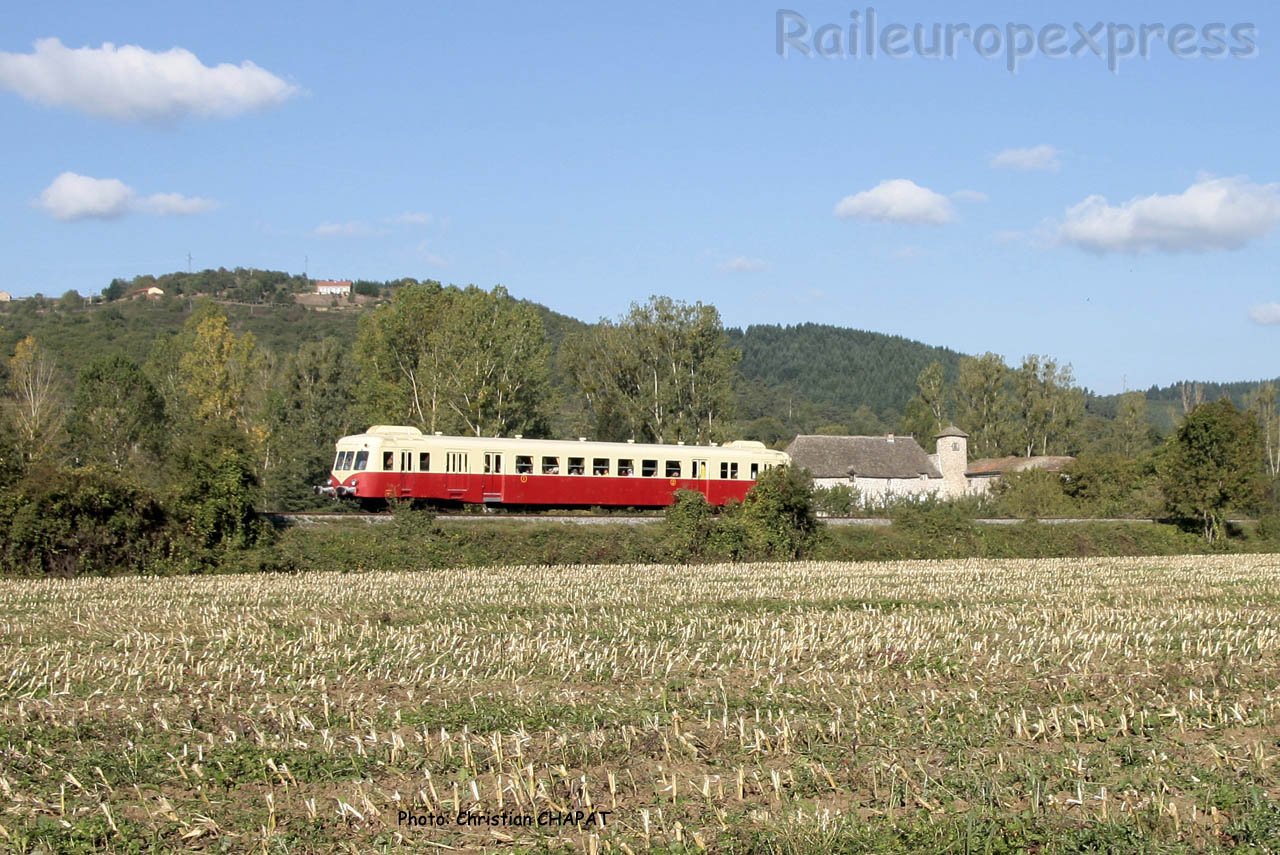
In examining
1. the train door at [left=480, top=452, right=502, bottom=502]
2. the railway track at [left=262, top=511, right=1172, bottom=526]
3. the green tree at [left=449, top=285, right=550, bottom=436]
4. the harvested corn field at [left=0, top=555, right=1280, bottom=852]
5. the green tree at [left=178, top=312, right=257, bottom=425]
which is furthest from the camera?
the green tree at [left=178, top=312, right=257, bottom=425]

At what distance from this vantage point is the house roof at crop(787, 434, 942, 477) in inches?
2549

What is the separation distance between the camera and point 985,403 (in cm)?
10238

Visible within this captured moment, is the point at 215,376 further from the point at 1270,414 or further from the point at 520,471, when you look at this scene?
the point at 1270,414

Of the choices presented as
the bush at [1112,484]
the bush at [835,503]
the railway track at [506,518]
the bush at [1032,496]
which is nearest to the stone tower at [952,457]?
the bush at [1032,496]

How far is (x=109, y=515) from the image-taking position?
95.0 ft

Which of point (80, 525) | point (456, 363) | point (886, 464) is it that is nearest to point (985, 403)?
point (886, 464)

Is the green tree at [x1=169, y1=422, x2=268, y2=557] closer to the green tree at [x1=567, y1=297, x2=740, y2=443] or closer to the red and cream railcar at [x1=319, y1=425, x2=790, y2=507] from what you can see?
the red and cream railcar at [x1=319, y1=425, x2=790, y2=507]

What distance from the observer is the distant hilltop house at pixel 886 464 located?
211 feet

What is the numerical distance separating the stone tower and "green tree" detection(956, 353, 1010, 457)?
106ft

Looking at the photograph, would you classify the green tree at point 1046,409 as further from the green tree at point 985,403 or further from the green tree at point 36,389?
the green tree at point 36,389

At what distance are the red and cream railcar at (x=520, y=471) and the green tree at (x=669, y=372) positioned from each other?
65.7 feet

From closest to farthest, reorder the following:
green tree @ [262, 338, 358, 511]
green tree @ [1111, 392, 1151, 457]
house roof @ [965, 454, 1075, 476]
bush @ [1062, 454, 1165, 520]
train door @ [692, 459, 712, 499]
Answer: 1. train door @ [692, 459, 712, 499]
2. bush @ [1062, 454, 1165, 520]
3. green tree @ [262, 338, 358, 511]
4. house roof @ [965, 454, 1075, 476]
5. green tree @ [1111, 392, 1151, 457]

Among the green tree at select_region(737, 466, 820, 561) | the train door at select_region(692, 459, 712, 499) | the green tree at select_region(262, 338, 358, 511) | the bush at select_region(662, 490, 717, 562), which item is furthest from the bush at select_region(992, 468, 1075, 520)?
the green tree at select_region(262, 338, 358, 511)

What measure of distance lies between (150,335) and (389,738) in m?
133
